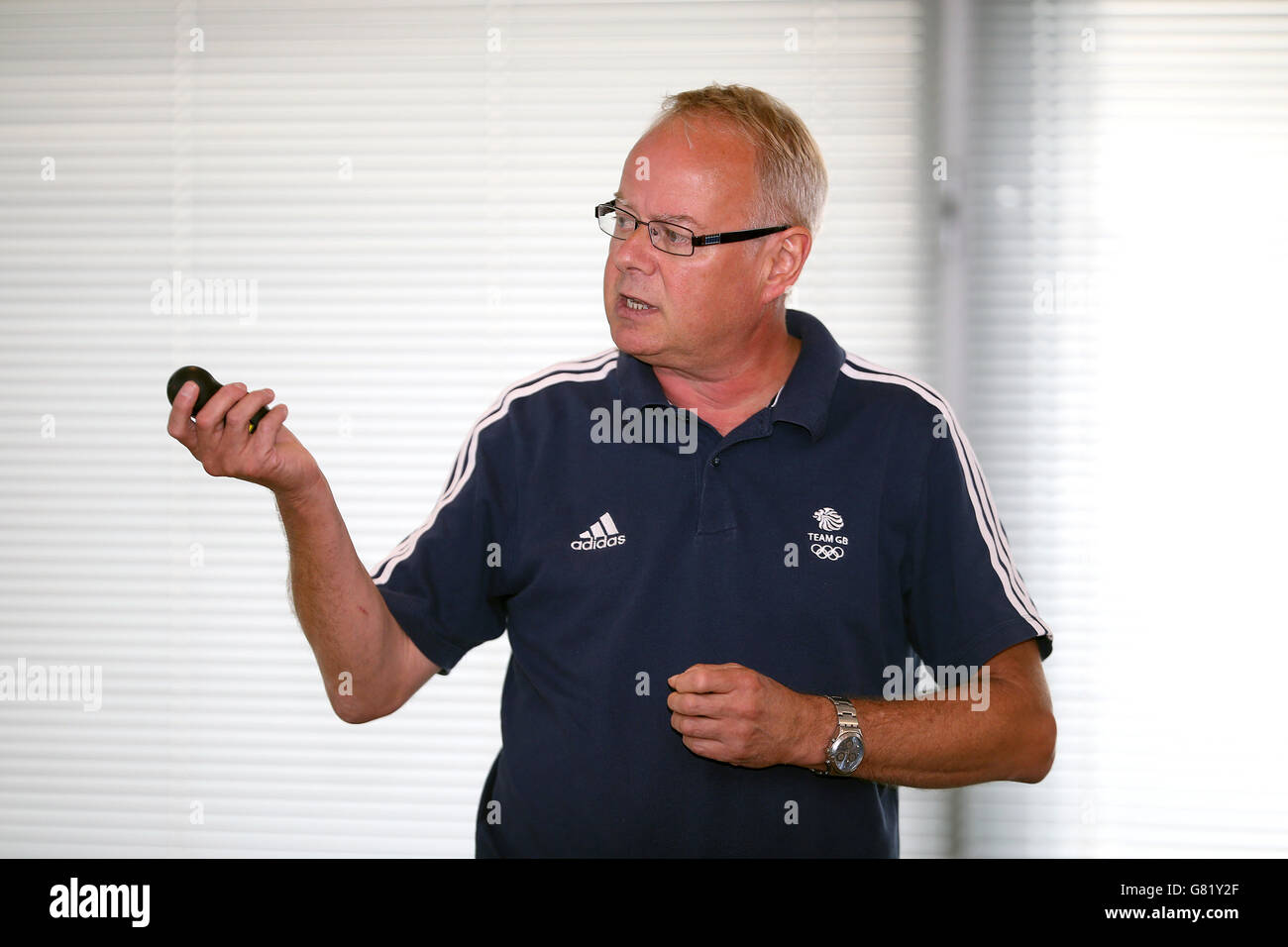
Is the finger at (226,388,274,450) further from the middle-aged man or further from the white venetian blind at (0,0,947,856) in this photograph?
the white venetian blind at (0,0,947,856)

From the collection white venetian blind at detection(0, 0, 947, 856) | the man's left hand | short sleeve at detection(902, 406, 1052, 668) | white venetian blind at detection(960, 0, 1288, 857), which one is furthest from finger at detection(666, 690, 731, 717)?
white venetian blind at detection(960, 0, 1288, 857)

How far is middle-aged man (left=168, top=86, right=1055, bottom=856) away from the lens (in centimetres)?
120

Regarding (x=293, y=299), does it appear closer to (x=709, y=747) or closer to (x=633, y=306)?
(x=633, y=306)

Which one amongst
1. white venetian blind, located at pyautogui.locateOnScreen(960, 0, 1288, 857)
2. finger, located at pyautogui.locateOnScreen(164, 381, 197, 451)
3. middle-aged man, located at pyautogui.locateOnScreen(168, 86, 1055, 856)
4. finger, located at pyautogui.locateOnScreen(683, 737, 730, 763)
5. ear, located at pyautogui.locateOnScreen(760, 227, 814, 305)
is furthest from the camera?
white venetian blind, located at pyautogui.locateOnScreen(960, 0, 1288, 857)

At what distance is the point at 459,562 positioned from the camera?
4.20 feet

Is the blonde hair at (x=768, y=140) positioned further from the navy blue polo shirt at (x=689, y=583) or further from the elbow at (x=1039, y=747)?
the elbow at (x=1039, y=747)

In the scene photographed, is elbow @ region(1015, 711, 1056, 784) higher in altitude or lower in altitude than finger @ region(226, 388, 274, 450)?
lower

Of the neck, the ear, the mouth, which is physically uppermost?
the ear

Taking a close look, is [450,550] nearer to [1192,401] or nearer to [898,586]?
[898,586]

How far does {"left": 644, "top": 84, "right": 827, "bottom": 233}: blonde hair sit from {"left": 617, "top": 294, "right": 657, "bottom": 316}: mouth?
0.17 meters

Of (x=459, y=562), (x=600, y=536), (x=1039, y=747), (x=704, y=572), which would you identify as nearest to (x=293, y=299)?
(x=459, y=562)

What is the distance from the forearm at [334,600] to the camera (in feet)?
3.59

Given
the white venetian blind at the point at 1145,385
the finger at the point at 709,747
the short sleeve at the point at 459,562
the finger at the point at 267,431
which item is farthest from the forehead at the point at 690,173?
the white venetian blind at the point at 1145,385

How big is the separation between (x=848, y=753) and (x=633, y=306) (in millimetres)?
580
